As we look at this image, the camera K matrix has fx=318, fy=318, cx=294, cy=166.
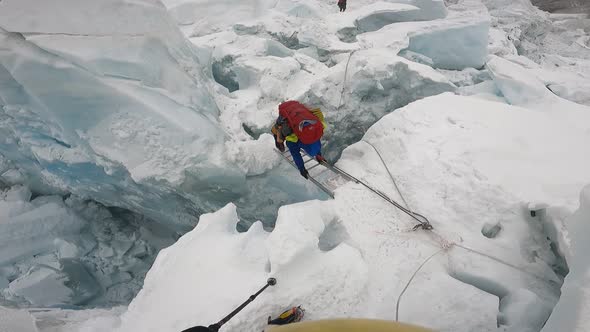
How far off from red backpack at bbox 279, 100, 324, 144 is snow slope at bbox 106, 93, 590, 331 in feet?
1.99

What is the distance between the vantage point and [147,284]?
7.39 ft

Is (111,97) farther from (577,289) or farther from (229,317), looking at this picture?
(577,289)

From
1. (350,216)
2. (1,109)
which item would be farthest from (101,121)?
(350,216)

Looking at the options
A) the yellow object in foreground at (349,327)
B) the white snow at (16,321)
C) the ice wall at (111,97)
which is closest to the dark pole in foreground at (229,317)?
the yellow object in foreground at (349,327)

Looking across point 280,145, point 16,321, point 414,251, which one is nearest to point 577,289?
point 414,251

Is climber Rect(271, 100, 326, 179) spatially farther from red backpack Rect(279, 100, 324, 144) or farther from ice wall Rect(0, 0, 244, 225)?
ice wall Rect(0, 0, 244, 225)

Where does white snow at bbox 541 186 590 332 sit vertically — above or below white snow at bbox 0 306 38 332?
above

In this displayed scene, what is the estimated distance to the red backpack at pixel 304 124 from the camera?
294 cm

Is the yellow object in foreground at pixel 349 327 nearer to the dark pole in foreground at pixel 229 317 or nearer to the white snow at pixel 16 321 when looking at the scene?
the dark pole in foreground at pixel 229 317

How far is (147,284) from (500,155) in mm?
3009

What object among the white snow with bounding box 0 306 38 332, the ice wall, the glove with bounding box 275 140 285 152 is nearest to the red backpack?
the glove with bounding box 275 140 285 152

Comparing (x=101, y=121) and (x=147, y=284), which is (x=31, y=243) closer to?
(x=101, y=121)

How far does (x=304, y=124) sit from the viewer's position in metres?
2.95

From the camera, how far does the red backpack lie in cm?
294
